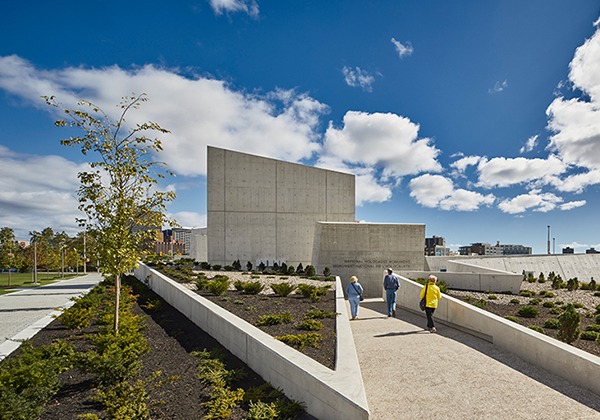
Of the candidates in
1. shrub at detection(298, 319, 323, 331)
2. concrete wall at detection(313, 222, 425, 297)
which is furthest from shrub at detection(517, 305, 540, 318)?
concrete wall at detection(313, 222, 425, 297)

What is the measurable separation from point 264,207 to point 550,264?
26.4 m

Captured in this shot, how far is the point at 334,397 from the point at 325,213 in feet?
82.8

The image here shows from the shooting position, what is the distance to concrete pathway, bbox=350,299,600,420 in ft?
17.4

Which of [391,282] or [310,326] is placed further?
[391,282]

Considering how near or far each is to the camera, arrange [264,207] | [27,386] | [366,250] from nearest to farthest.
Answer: [27,386]
[366,250]
[264,207]

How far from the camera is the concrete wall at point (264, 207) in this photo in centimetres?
2825

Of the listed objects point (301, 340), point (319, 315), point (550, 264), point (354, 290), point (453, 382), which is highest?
point (354, 290)

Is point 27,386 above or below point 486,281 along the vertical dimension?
above

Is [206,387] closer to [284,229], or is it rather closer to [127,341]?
[127,341]

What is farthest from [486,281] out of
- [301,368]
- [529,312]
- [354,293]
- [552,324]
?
[301,368]

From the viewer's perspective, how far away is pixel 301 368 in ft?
17.5

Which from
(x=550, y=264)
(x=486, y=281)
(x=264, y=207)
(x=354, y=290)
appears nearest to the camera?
(x=354, y=290)

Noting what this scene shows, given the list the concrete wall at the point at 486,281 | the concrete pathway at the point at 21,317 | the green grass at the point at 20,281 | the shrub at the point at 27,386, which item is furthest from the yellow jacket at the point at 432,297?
the green grass at the point at 20,281

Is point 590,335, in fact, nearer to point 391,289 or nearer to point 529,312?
point 529,312
